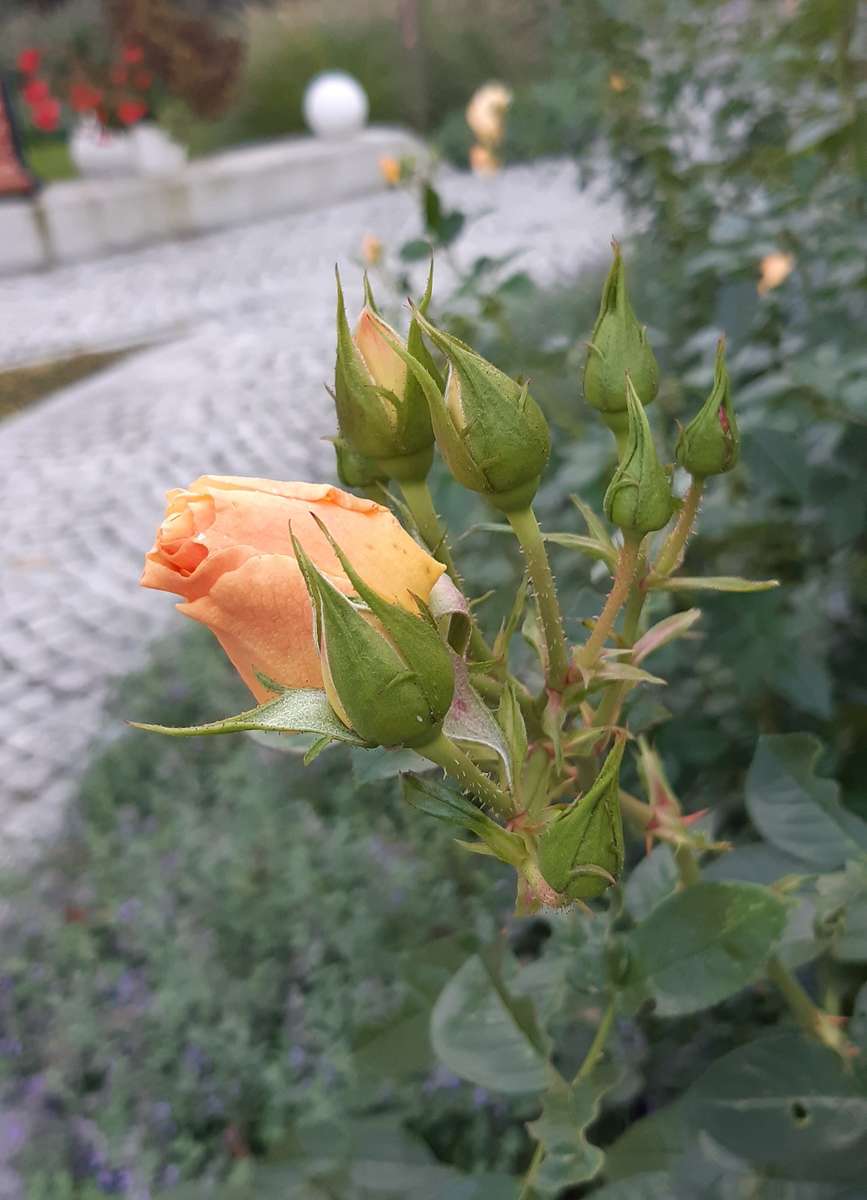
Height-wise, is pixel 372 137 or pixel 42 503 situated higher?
pixel 372 137

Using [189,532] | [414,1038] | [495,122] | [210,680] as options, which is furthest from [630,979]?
[495,122]

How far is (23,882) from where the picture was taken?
154cm

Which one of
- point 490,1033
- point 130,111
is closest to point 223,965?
point 490,1033

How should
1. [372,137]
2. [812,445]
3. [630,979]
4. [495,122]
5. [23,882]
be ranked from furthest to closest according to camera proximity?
[372,137]
[495,122]
[23,882]
[812,445]
[630,979]

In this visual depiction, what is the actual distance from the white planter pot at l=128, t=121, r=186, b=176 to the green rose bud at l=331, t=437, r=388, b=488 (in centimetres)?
724

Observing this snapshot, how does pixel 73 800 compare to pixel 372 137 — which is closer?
pixel 73 800

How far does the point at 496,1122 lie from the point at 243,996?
0.34 meters

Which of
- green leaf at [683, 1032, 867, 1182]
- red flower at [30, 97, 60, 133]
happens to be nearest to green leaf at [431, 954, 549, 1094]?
green leaf at [683, 1032, 867, 1182]

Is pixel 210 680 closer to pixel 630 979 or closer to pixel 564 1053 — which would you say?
pixel 564 1053

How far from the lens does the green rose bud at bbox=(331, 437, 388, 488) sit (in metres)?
0.47

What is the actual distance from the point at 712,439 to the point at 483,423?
0.12m

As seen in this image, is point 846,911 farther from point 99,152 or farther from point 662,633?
point 99,152

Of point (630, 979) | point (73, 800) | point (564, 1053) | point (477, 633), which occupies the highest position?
point (477, 633)

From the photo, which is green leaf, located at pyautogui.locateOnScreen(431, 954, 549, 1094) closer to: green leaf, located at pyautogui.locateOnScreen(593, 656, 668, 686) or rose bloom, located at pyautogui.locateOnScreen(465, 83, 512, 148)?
green leaf, located at pyautogui.locateOnScreen(593, 656, 668, 686)
